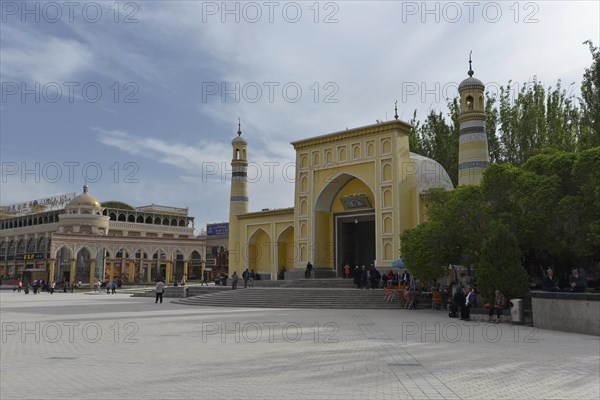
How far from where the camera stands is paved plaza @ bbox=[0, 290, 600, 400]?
6.38 m

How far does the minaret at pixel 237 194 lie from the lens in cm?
3694

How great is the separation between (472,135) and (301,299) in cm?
1197

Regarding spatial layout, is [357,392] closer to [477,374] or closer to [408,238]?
[477,374]

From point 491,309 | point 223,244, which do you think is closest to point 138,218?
point 223,244

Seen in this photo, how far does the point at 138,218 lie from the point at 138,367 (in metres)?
67.1

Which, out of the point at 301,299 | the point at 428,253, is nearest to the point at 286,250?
the point at 301,299

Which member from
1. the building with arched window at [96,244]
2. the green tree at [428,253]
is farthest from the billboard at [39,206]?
the green tree at [428,253]

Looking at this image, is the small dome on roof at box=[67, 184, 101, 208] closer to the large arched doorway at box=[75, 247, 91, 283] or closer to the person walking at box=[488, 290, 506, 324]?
the large arched doorway at box=[75, 247, 91, 283]

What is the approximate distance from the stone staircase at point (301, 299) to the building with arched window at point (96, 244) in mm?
26469

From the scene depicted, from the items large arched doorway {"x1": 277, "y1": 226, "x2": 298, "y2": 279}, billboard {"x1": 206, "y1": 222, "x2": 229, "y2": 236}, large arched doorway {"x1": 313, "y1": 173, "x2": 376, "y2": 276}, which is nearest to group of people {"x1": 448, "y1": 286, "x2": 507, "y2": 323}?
large arched doorway {"x1": 313, "y1": 173, "x2": 376, "y2": 276}

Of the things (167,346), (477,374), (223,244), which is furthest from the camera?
(223,244)

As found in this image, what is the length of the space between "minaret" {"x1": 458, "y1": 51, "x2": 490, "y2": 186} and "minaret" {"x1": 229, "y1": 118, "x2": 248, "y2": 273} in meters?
15.1

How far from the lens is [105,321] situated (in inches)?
621

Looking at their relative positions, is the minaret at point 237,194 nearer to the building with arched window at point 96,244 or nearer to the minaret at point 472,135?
the minaret at point 472,135
